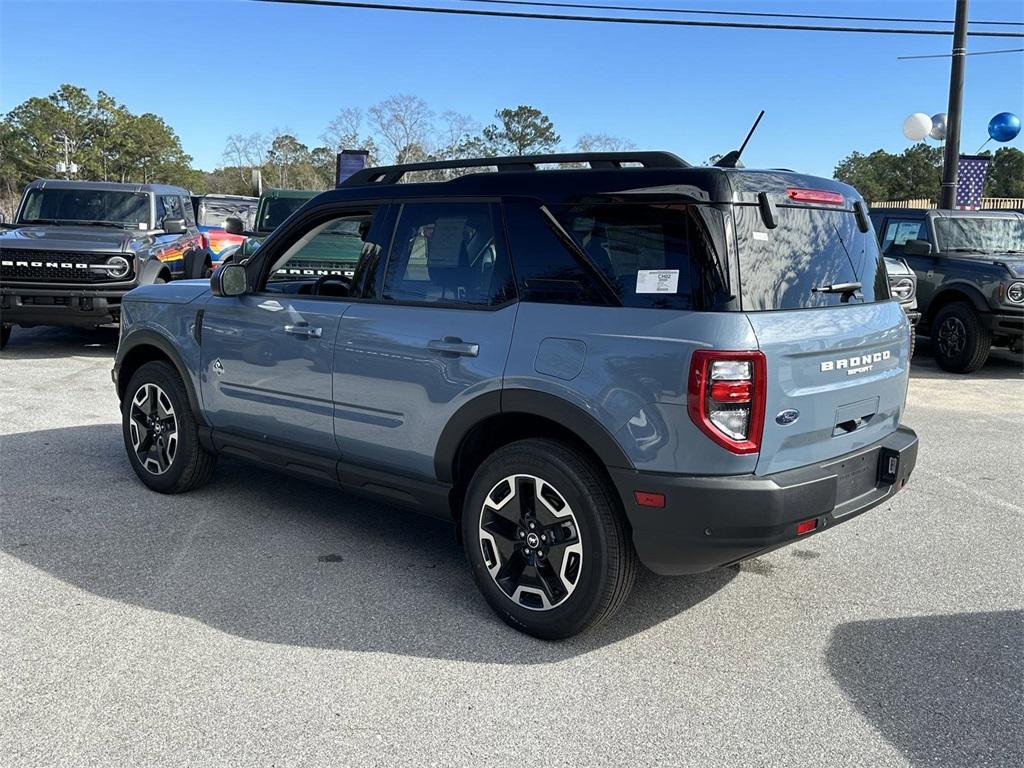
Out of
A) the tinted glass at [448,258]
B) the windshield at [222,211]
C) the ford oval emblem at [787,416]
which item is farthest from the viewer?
the windshield at [222,211]

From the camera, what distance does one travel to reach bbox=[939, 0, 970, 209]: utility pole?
51.2ft

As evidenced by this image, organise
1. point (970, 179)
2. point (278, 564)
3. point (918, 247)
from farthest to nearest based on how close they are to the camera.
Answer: point (970, 179)
point (918, 247)
point (278, 564)

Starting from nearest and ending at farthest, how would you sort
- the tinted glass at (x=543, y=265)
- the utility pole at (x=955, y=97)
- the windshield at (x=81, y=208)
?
the tinted glass at (x=543, y=265) → the windshield at (x=81, y=208) → the utility pole at (x=955, y=97)

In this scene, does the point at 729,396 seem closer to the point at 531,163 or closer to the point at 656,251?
the point at 656,251

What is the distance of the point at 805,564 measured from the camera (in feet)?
14.9

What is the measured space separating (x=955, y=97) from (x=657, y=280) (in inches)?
595

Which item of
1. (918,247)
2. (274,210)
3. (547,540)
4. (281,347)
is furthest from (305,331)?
(274,210)

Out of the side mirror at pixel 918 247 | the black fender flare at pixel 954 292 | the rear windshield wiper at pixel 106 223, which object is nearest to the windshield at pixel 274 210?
the rear windshield wiper at pixel 106 223

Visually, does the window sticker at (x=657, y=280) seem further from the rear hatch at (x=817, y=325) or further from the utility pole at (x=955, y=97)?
the utility pole at (x=955, y=97)

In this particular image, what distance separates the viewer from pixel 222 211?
61.1 ft

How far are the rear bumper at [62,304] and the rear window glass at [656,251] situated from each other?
8.38 m

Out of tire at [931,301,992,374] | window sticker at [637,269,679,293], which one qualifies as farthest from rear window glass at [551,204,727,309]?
tire at [931,301,992,374]

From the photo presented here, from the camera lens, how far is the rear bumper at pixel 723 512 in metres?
3.15

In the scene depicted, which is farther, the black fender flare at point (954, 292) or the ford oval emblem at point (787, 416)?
the black fender flare at point (954, 292)
